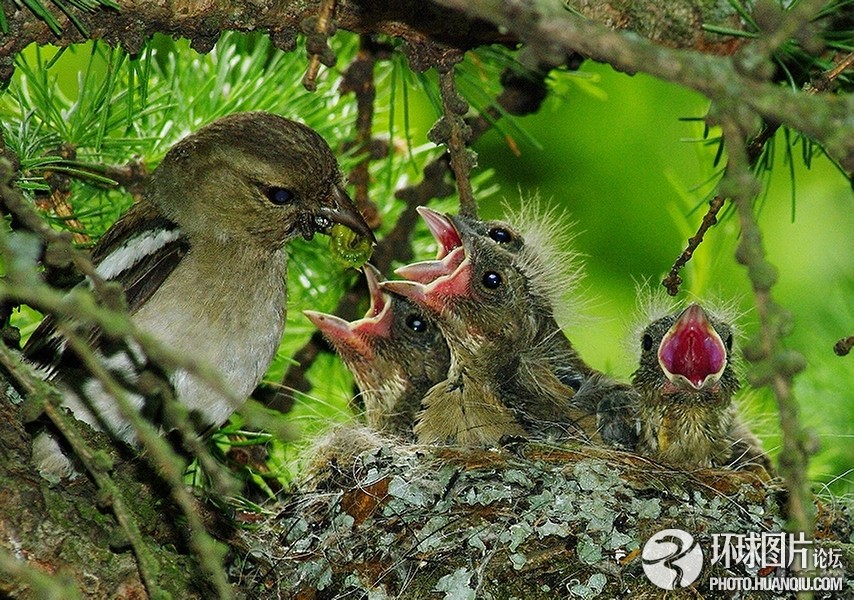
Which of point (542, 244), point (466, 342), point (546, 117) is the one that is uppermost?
point (546, 117)

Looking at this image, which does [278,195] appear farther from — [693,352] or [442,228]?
[693,352]

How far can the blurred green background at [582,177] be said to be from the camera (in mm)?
3412

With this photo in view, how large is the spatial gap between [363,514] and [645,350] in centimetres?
112

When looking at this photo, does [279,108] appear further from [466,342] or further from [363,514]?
[363,514]

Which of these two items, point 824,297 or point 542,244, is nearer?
point 542,244

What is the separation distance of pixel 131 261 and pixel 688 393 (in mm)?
1686

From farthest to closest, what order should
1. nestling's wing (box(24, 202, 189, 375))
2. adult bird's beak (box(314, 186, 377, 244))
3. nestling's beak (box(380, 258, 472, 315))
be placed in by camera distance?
nestling's beak (box(380, 258, 472, 315)) < adult bird's beak (box(314, 186, 377, 244)) < nestling's wing (box(24, 202, 189, 375))

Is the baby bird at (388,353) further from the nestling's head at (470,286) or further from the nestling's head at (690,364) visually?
the nestling's head at (690,364)

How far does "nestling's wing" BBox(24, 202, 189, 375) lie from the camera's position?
2.82m

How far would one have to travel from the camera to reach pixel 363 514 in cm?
299

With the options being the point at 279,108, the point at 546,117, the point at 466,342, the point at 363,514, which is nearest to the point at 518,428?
the point at 466,342

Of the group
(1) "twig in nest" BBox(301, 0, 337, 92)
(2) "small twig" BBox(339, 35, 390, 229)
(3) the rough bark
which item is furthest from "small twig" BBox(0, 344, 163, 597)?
(2) "small twig" BBox(339, 35, 390, 229)

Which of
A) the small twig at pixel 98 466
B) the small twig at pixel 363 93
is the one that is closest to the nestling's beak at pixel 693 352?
the small twig at pixel 363 93

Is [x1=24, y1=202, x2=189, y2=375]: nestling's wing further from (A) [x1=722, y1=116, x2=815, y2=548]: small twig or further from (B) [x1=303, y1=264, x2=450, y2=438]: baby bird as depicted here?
(A) [x1=722, y1=116, x2=815, y2=548]: small twig
